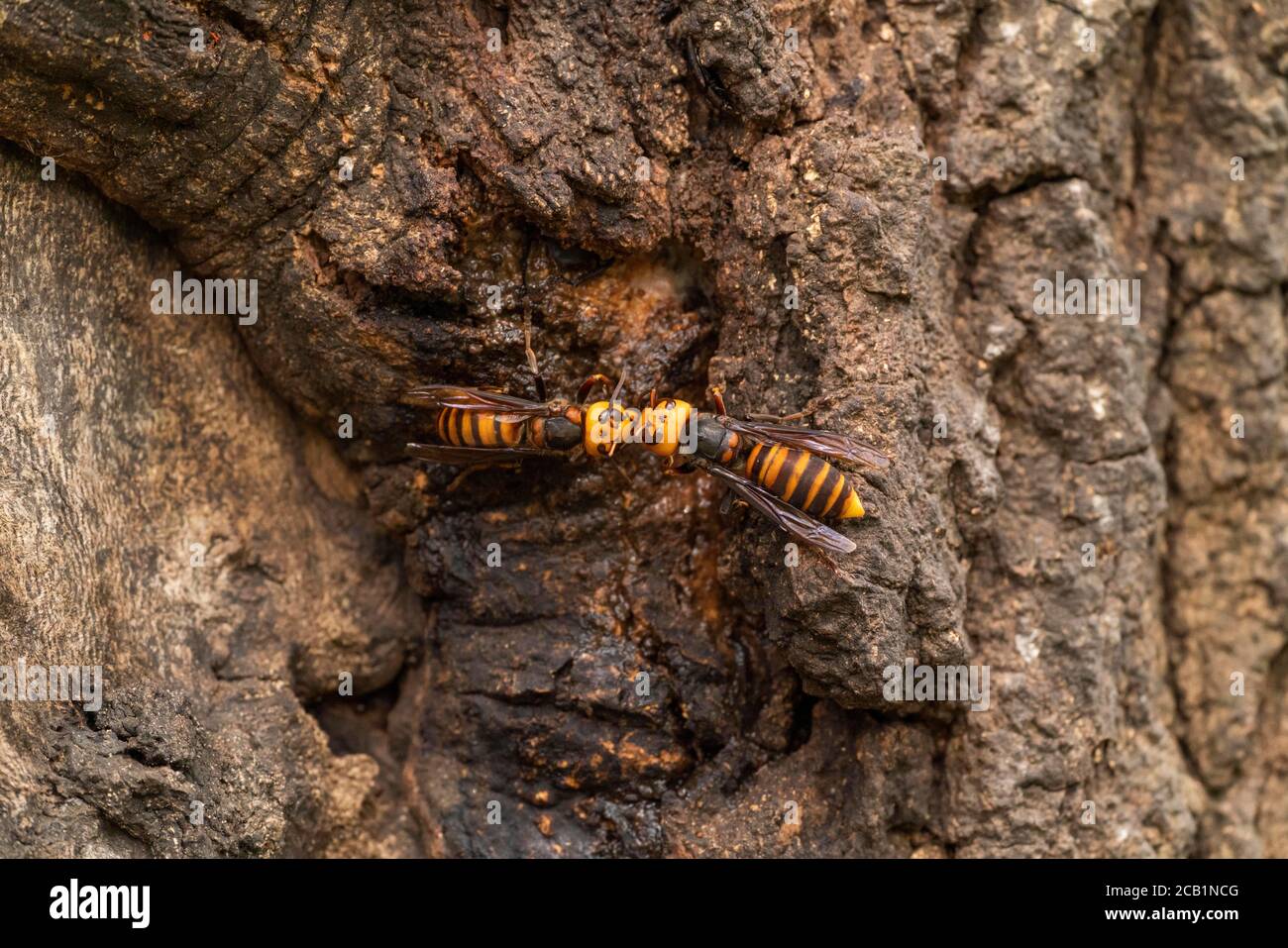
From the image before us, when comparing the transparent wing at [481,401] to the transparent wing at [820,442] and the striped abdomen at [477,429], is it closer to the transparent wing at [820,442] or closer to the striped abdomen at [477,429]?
the striped abdomen at [477,429]

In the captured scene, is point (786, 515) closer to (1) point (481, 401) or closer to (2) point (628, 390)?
(2) point (628, 390)

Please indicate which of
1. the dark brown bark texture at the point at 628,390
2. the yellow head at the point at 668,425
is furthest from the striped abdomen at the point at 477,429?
the yellow head at the point at 668,425

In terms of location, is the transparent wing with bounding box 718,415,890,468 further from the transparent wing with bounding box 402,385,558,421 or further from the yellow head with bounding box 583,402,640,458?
the transparent wing with bounding box 402,385,558,421

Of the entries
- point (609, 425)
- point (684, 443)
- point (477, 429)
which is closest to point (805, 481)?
point (684, 443)

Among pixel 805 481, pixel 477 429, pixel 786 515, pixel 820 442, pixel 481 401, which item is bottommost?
pixel 786 515

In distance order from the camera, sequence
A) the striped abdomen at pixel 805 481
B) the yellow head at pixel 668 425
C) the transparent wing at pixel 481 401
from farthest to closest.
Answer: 1. the transparent wing at pixel 481 401
2. the yellow head at pixel 668 425
3. the striped abdomen at pixel 805 481

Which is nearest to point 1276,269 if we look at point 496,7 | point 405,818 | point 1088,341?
point 1088,341
